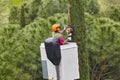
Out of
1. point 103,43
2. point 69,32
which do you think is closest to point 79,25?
point 69,32

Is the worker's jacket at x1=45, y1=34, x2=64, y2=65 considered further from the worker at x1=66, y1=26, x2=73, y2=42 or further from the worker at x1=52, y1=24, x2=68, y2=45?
the worker at x1=66, y1=26, x2=73, y2=42

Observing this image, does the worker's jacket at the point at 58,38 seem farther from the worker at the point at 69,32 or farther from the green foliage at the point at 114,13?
the green foliage at the point at 114,13

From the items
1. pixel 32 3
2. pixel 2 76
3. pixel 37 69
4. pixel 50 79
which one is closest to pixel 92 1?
pixel 32 3

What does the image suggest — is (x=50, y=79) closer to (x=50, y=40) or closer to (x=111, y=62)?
(x=50, y=40)

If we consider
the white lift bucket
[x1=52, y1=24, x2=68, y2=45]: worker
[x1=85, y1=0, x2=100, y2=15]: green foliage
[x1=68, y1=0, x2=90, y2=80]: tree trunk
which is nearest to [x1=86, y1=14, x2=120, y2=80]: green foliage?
[x1=68, y1=0, x2=90, y2=80]: tree trunk

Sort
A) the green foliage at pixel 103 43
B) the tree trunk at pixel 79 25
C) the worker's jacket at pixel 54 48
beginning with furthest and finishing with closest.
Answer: the green foliage at pixel 103 43 < the tree trunk at pixel 79 25 < the worker's jacket at pixel 54 48

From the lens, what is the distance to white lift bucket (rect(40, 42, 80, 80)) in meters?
4.18

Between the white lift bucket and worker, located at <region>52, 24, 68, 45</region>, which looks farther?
the white lift bucket

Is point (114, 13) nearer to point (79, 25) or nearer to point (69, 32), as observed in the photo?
point (79, 25)

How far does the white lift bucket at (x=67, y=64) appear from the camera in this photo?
4.18m

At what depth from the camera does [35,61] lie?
6621 millimetres

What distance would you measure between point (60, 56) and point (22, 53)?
2174mm

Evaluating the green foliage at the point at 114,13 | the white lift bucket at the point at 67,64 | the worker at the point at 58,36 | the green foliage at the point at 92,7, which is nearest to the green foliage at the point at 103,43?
the green foliage at the point at 114,13

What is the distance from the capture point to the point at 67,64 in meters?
4.25
